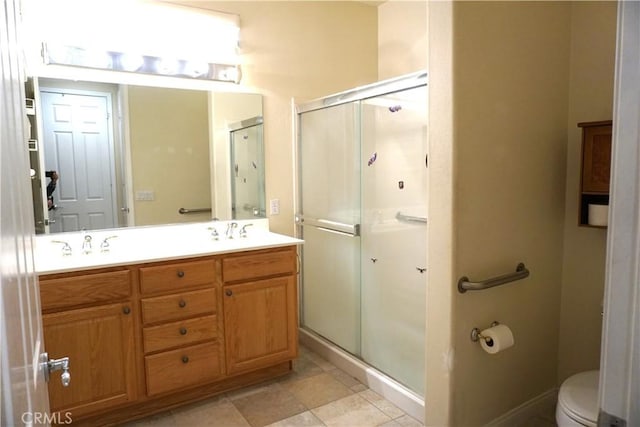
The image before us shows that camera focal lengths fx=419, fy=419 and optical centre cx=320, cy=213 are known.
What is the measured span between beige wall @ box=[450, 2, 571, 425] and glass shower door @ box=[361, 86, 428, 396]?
399 mm

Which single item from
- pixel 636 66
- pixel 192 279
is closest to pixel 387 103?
pixel 192 279

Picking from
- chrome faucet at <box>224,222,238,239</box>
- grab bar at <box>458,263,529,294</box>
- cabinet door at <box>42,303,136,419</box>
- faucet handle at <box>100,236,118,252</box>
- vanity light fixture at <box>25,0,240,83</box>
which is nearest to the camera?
grab bar at <box>458,263,529,294</box>

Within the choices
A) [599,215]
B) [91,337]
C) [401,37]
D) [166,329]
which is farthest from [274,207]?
[599,215]

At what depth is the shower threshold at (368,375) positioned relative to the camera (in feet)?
7.39

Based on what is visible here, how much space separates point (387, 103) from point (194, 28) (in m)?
1.39

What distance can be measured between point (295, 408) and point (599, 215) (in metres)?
1.83

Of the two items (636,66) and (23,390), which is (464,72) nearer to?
(636,66)

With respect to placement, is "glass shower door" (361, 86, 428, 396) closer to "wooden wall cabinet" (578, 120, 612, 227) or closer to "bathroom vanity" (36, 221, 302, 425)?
"bathroom vanity" (36, 221, 302, 425)

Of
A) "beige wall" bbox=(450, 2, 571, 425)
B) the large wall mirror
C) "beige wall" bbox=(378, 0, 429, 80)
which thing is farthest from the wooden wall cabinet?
the large wall mirror

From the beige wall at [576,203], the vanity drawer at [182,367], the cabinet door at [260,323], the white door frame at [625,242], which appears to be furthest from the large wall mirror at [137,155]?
the white door frame at [625,242]

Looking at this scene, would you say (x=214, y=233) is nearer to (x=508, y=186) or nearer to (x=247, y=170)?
(x=247, y=170)

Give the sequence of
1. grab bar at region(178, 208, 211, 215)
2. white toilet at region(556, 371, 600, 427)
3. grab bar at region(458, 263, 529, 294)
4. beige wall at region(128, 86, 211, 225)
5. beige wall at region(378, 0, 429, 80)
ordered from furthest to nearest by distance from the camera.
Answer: beige wall at region(378, 0, 429, 80)
grab bar at region(178, 208, 211, 215)
beige wall at region(128, 86, 211, 225)
grab bar at region(458, 263, 529, 294)
white toilet at region(556, 371, 600, 427)

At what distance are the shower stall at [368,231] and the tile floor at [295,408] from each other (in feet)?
0.38

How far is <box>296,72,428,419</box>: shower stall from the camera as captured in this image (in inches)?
87.7
